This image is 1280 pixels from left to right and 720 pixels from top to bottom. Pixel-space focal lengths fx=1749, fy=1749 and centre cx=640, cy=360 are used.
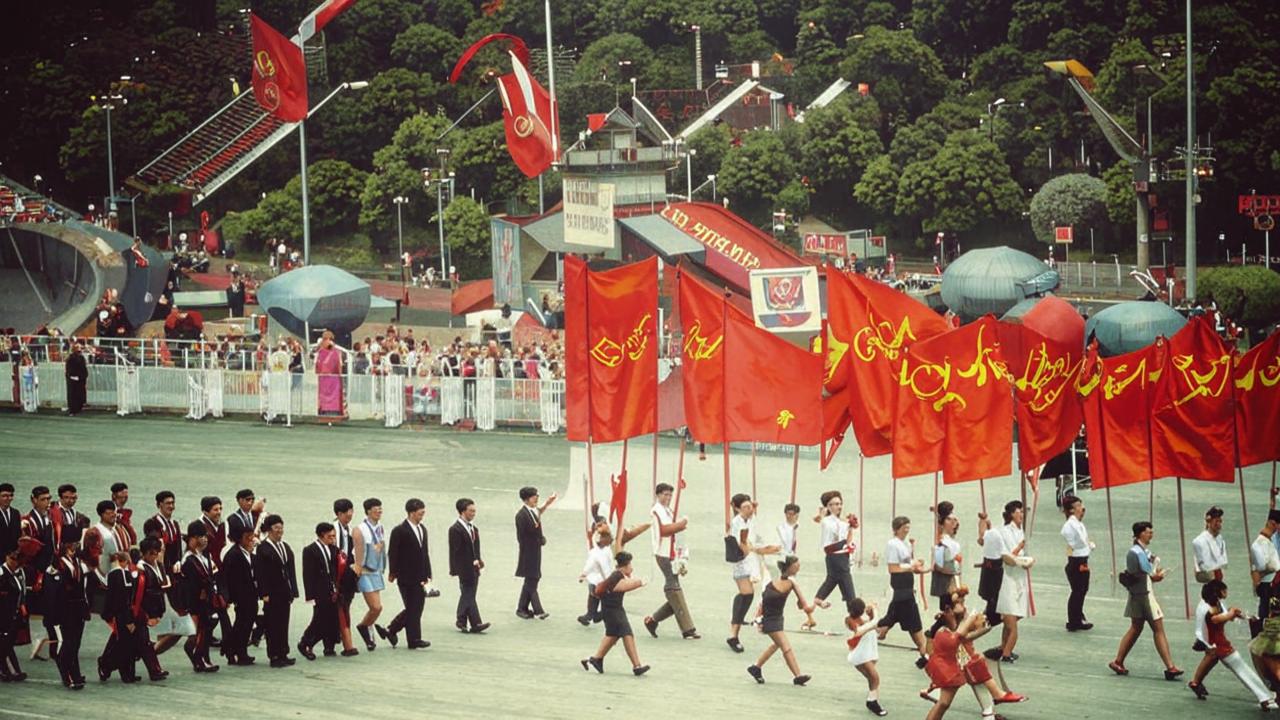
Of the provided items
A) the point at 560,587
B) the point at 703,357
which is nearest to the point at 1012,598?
the point at 703,357

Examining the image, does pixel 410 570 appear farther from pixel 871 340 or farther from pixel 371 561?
pixel 871 340

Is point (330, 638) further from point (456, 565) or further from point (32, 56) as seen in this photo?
point (32, 56)

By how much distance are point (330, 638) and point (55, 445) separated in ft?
53.4

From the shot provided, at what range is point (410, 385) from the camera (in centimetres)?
3391

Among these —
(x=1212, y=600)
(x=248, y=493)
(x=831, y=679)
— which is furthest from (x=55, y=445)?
(x=1212, y=600)

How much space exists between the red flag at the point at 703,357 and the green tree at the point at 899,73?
65100 mm

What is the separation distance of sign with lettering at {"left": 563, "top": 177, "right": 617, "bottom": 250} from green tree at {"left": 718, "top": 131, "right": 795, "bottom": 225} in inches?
1455

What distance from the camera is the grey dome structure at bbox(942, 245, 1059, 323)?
4431cm

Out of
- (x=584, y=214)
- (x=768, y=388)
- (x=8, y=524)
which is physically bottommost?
(x=8, y=524)

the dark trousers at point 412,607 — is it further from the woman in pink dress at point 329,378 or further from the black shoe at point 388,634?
the woman in pink dress at point 329,378

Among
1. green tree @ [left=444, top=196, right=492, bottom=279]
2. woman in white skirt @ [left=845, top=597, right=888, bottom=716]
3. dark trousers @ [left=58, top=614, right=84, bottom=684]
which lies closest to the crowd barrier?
dark trousers @ [left=58, top=614, right=84, bottom=684]

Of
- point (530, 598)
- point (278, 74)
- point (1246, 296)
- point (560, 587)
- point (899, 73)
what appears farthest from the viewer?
point (899, 73)

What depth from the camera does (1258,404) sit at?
2002 cm

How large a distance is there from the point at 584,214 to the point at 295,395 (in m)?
10.0
